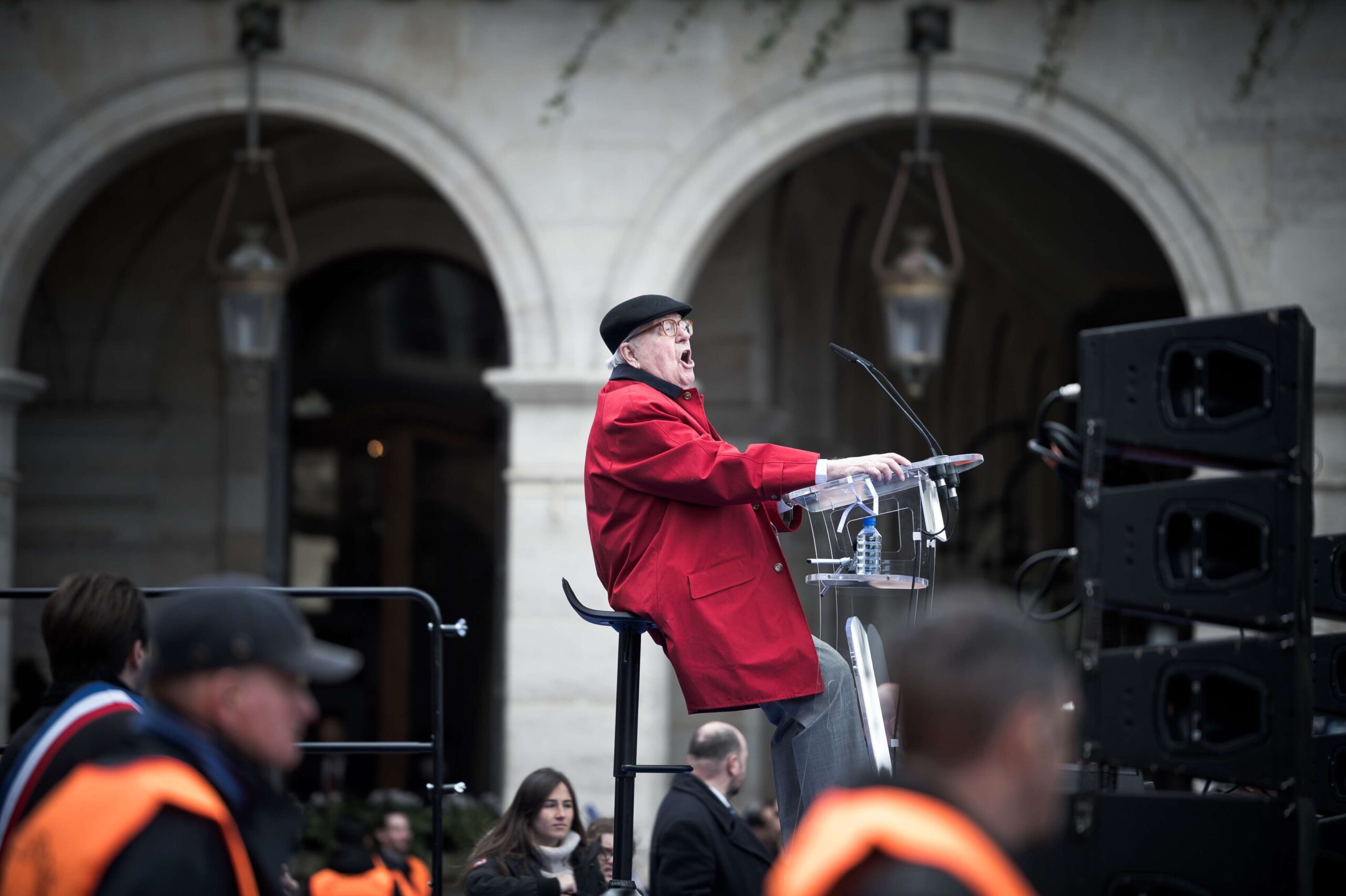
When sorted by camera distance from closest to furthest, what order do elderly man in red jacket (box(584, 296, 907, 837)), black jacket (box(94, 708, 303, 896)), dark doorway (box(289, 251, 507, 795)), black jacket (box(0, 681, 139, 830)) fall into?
black jacket (box(94, 708, 303, 896))
black jacket (box(0, 681, 139, 830))
elderly man in red jacket (box(584, 296, 907, 837))
dark doorway (box(289, 251, 507, 795))

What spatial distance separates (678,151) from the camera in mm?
8742

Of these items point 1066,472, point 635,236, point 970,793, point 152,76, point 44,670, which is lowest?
point 44,670

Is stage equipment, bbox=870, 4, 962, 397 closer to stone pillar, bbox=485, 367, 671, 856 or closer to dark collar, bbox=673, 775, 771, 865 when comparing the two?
stone pillar, bbox=485, 367, 671, 856

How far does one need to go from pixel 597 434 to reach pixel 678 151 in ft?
16.1

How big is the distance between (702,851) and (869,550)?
5.61ft

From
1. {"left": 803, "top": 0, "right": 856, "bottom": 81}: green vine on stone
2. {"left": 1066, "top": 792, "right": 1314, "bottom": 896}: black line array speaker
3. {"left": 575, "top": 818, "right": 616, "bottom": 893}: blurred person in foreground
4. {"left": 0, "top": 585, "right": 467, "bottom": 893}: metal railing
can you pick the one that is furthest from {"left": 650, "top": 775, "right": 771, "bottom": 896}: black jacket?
{"left": 803, "top": 0, "right": 856, "bottom": 81}: green vine on stone

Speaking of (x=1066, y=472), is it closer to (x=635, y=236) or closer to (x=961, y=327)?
(x=635, y=236)

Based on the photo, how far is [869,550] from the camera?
3.82m

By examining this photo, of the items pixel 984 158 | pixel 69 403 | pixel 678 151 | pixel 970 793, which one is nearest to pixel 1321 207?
pixel 678 151

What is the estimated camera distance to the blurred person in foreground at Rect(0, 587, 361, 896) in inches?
91.4

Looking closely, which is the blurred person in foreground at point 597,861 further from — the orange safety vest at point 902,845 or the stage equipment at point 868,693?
the orange safety vest at point 902,845

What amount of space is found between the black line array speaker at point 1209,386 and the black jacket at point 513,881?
8.24 feet

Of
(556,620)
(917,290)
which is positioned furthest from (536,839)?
(917,290)

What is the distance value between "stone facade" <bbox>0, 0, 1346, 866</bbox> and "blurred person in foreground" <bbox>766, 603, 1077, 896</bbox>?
249 inches
